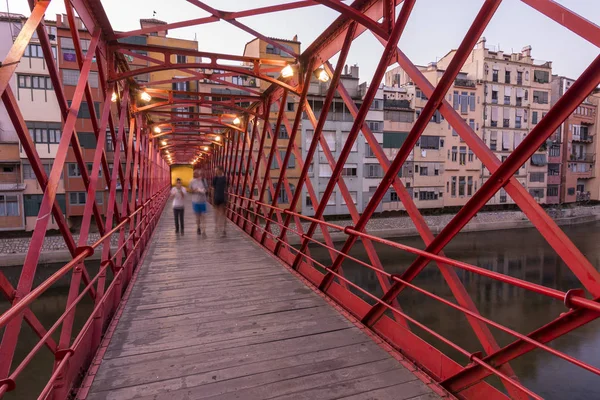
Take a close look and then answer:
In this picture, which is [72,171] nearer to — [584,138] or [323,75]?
[323,75]

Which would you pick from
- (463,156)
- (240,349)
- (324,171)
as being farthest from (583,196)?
(240,349)

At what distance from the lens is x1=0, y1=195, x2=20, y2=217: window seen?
2306cm

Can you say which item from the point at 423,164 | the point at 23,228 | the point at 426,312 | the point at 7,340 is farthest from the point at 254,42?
the point at 7,340

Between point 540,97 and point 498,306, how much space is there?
3166 cm

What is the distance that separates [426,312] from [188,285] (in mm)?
→ 13318

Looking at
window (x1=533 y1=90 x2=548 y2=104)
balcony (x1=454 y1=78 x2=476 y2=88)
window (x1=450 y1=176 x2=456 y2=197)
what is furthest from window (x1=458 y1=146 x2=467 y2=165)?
window (x1=533 y1=90 x2=548 y2=104)

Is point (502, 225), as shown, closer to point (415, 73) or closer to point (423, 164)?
point (423, 164)

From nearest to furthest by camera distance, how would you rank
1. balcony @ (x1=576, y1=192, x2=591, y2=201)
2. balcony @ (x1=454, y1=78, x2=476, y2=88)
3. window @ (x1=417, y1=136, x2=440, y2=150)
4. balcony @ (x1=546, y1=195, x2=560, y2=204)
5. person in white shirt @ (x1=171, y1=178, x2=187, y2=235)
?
person in white shirt @ (x1=171, y1=178, x2=187, y2=235) → window @ (x1=417, y1=136, x2=440, y2=150) → balcony @ (x1=454, y1=78, x2=476, y2=88) → balcony @ (x1=546, y1=195, x2=560, y2=204) → balcony @ (x1=576, y1=192, x2=591, y2=201)

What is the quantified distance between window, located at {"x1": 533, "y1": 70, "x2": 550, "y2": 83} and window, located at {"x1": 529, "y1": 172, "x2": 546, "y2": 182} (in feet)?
33.0

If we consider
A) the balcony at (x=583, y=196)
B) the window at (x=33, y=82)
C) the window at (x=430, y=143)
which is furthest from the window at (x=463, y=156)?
the window at (x=33, y=82)

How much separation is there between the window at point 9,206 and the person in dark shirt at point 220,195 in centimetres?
2151

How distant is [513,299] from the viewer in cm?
1761

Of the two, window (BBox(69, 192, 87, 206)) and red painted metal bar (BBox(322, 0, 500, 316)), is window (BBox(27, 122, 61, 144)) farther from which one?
red painted metal bar (BBox(322, 0, 500, 316))

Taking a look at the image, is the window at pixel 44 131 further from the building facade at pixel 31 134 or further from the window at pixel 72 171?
the window at pixel 72 171
